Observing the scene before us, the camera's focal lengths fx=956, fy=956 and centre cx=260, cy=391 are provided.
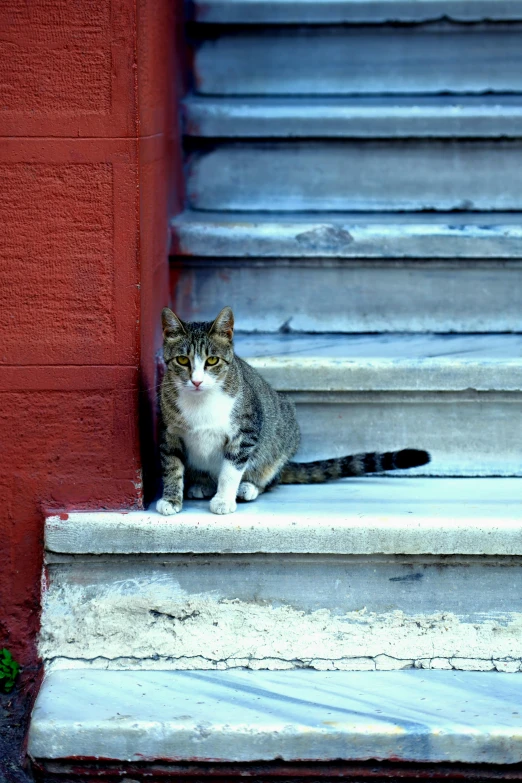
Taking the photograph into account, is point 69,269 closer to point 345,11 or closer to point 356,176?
point 356,176

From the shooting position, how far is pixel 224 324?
2949mm

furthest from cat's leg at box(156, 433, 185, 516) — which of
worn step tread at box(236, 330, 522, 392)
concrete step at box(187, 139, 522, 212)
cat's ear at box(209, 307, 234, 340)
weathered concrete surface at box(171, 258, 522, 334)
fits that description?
concrete step at box(187, 139, 522, 212)

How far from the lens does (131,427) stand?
9.21ft

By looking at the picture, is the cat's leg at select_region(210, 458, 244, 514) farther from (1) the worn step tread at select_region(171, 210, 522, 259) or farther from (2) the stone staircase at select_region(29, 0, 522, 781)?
(1) the worn step tread at select_region(171, 210, 522, 259)

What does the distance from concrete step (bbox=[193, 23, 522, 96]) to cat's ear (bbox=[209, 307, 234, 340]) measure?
1.44m

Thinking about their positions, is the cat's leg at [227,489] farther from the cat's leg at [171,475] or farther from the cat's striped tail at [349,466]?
the cat's striped tail at [349,466]

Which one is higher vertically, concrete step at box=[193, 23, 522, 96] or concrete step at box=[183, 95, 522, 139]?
concrete step at box=[193, 23, 522, 96]

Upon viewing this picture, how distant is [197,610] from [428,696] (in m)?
0.70

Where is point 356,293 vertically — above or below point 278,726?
above

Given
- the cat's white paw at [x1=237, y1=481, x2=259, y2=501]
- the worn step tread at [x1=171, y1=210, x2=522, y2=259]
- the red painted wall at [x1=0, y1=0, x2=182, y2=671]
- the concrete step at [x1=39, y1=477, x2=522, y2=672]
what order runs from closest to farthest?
the red painted wall at [x1=0, y1=0, x2=182, y2=671], the concrete step at [x1=39, y1=477, x2=522, y2=672], the cat's white paw at [x1=237, y1=481, x2=259, y2=501], the worn step tread at [x1=171, y1=210, x2=522, y2=259]

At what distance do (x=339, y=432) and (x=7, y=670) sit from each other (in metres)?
1.32

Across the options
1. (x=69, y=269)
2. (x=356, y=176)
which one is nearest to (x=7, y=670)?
(x=69, y=269)

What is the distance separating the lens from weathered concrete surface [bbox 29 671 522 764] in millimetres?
2438

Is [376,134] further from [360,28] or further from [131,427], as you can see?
[131,427]
